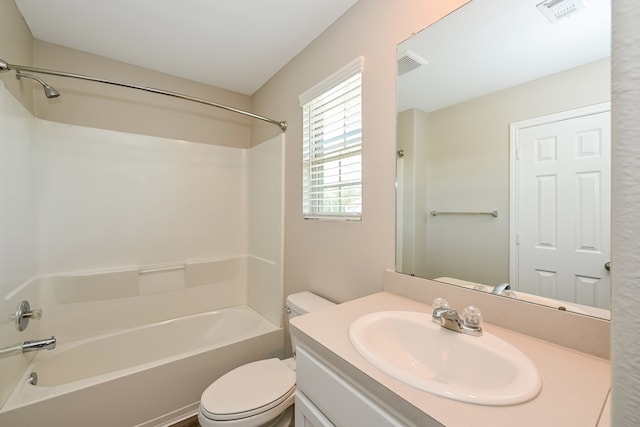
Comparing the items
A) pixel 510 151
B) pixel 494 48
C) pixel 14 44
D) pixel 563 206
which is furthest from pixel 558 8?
pixel 14 44

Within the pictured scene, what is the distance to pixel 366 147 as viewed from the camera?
1393 millimetres

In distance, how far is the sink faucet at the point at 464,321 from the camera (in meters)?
0.82

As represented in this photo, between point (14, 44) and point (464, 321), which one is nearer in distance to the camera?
point (464, 321)

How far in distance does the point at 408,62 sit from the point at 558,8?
1.70 ft

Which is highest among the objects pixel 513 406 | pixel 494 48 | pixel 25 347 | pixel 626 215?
pixel 494 48

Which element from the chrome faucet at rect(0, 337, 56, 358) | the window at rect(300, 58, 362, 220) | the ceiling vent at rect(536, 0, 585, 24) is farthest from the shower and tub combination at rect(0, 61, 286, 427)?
the ceiling vent at rect(536, 0, 585, 24)

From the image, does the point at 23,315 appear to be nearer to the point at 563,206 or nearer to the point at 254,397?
the point at 254,397

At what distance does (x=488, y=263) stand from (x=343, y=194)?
0.81 meters

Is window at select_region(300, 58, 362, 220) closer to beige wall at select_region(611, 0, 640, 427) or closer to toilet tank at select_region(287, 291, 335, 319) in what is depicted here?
toilet tank at select_region(287, 291, 335, 319)

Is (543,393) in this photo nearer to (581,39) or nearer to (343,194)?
(581,39)

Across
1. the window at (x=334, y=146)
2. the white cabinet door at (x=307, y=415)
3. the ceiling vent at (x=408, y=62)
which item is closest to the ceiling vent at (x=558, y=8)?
the ceiling vent at (x=408, y=62)

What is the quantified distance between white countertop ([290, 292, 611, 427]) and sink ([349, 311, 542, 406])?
2 cm

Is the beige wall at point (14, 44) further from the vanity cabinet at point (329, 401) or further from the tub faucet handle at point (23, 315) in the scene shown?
the vanity cabinet at point (329, 401)

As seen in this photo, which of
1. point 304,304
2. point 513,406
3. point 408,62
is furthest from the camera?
point 304,304
